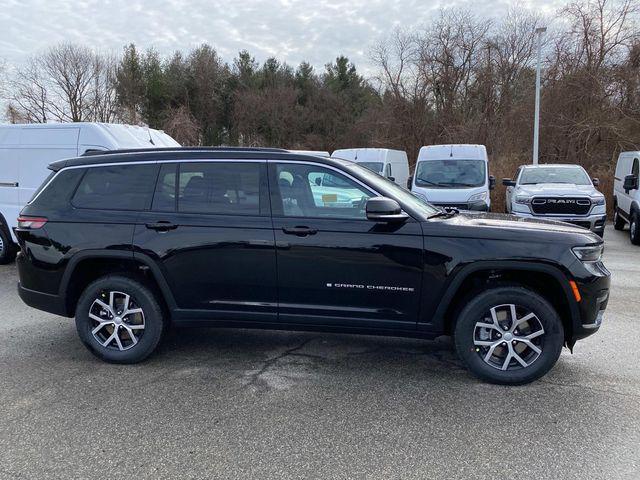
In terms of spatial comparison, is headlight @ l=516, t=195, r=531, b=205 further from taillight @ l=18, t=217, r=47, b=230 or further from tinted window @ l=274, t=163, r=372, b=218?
taillight @ l=18, t=217, r=47, b=230

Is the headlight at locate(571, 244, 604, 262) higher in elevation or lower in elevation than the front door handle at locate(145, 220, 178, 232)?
lower

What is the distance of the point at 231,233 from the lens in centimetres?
418

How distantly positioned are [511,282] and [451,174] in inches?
370

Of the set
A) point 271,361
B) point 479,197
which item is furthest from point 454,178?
point 271,361

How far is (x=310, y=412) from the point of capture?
357cm

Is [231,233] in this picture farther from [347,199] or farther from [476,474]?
[476,474]

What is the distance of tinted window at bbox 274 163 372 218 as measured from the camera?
411cm

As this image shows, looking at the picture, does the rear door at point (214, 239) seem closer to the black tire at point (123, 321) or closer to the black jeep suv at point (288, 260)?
the black jeep suv at point (288, 260)

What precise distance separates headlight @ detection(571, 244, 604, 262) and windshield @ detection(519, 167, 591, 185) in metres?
8.83

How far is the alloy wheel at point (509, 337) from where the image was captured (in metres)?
3.92

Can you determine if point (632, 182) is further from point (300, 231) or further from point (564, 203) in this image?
point (300, 231)

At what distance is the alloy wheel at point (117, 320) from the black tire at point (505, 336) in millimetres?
2698

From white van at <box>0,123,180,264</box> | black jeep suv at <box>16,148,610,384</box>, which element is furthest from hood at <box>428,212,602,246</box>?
white van at <box>0,123,180,264</box>

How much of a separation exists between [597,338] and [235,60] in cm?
4531
